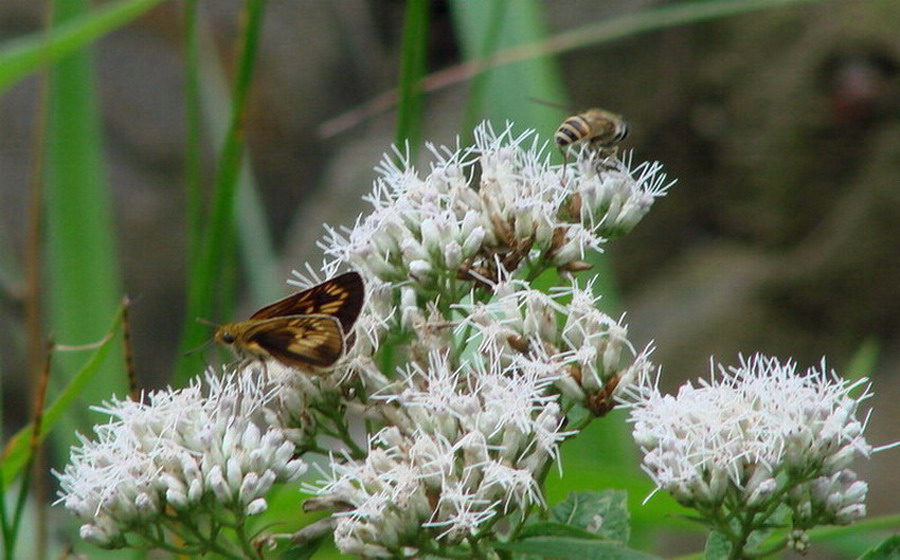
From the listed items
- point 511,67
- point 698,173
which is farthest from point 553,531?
point 698,173

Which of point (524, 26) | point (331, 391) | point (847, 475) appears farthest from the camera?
point (524, 26)

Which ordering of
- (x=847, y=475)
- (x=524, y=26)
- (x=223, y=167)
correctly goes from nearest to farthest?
(x=847, y=475) < (x=223, y=167) < (x=524, y=26)

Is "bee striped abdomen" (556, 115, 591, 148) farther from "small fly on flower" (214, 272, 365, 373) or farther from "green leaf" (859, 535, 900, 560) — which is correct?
"green leaf" (859, 535, 900, 560)

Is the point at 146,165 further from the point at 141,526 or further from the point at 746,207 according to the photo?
the point at 141,526

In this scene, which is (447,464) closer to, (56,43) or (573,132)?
(573,132)

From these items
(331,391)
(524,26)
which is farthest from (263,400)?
(524,26)

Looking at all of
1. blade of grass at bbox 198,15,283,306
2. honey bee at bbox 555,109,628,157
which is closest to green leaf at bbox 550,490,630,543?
honey bee at bbox 555,109,628,157

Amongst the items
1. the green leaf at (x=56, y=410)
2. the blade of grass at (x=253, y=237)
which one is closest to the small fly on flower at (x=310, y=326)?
the green leaf at (x=56, y=410)
